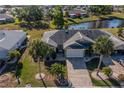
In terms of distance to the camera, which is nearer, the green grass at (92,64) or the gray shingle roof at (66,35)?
the green grass at (92,64)

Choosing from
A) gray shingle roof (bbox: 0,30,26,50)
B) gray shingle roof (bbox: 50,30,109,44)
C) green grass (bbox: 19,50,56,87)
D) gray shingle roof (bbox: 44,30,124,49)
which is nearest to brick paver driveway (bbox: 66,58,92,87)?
gray shingle roof (bbox: 44,30,124,49)

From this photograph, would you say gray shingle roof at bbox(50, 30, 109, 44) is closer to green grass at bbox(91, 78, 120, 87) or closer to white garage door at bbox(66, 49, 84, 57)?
white garage door at bbox(66, 49, 84, 57)

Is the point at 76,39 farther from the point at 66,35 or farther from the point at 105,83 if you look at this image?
the point at 105,83

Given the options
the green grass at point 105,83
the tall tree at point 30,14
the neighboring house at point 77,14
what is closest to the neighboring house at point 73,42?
the green grass at point 105,83

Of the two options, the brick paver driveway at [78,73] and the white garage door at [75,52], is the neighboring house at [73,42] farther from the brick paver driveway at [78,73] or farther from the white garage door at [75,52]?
the brick paver driveway at [78,73]

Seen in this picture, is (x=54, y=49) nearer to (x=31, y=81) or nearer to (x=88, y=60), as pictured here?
(x=88, y=60)

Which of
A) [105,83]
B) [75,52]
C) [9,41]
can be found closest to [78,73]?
[105,83]
